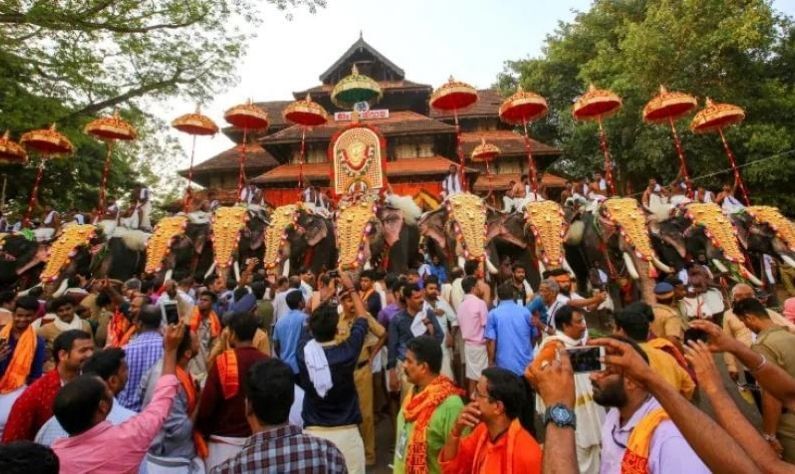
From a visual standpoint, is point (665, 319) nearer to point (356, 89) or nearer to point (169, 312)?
point (169, 312)

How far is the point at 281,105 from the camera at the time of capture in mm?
27094

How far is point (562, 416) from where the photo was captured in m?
1.53

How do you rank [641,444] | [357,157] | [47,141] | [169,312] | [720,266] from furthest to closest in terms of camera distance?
1. [357,157]
2. [47,141]
3. [720,266]
4. [169,312]
5. [641,444]

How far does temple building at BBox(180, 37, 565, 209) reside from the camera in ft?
59.8

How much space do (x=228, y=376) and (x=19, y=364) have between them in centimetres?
173

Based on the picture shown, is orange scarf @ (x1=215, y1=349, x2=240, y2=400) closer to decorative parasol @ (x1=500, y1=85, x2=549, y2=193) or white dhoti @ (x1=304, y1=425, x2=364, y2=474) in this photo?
white dhoti @ (x1=304, y1=425, x2=364, y2=474)

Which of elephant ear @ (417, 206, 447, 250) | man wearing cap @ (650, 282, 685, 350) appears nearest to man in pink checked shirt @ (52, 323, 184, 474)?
man wearing cap @ (650, 282, 685, 350)

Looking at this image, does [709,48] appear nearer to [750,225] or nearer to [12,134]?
[750,225]

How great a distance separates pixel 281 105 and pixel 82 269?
1826 centimetres

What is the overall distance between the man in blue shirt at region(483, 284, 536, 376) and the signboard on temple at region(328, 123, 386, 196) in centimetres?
1016

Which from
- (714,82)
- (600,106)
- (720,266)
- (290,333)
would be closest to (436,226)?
(600,106)

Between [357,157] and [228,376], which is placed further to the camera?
[357,157]

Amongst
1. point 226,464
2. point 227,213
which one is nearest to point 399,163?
point 227,213

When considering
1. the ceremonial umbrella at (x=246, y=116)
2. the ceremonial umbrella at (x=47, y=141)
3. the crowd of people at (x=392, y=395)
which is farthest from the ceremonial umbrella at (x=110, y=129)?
the crowd of people at (x=392, y=395)
